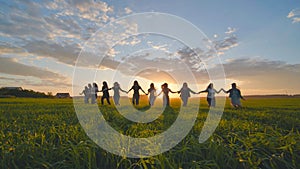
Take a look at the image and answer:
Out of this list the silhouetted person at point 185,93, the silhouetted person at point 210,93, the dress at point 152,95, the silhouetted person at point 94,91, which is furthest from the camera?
the silhouetted person at point 94,91

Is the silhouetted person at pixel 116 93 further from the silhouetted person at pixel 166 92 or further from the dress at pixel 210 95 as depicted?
the dress at pixel 210 95

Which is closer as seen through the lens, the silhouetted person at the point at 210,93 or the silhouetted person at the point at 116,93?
the silhouetted person at the point at 210,93

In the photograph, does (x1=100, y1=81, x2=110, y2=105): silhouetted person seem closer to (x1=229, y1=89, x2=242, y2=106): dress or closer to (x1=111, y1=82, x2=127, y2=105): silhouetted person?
(x1=111, y1=82, x2=127, y2=105): silhouetted person

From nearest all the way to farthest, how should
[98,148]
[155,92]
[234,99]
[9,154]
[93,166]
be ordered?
1. [93,166]
2. [9,154]
3. [98,148]
4. [234,99]
5. [155,92]

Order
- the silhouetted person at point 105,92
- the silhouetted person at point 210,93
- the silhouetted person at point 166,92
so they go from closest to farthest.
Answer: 1. the silhouetted person at point 210,93
2. the silhouetted person at point 166,92
3. the silhouetted person at point 105,92

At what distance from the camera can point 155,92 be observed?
66.5 feet

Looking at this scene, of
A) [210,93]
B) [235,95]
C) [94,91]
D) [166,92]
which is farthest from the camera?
[94,91]

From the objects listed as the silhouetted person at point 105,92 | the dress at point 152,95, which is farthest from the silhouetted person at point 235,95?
the silhouetted person at point 105,92

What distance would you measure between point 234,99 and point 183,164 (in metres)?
16.5

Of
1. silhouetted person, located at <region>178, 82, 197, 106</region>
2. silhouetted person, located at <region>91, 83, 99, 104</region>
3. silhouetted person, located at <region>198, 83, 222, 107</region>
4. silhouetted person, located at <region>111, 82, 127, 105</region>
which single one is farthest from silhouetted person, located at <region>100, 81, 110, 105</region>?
silhouetted person, located at <region>198, 83, 222, 107</region>

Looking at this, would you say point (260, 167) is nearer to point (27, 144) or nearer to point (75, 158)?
point (75, 158)

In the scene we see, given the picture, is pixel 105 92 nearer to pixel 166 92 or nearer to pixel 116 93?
pixel 116 93

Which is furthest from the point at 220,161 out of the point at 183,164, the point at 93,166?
the point at 93,166

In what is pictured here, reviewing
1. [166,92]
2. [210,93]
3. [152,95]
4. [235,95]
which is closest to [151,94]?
[152,95]
